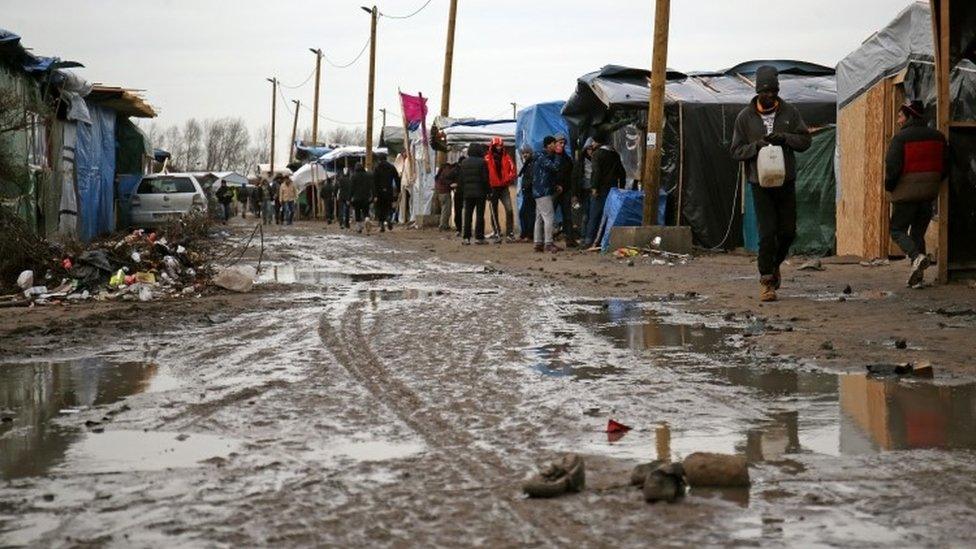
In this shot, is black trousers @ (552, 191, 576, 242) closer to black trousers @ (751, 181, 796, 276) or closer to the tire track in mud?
black trousers @ (751, 181, 796, 276)

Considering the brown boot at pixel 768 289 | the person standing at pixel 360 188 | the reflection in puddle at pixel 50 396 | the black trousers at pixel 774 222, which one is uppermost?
the person standing at pixel 360 188

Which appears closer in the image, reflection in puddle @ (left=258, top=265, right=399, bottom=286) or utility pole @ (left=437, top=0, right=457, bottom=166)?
reflection in puddle @ (left=258, top=265, right=399, bottom=286)

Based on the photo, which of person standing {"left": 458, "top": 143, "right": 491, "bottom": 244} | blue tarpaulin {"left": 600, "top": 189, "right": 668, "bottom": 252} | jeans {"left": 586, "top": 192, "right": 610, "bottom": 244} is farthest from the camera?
person standing {"left": 458, "top": 143, "right": 491, "bottom": 244}

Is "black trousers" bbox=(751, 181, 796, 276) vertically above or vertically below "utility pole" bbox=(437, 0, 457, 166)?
below

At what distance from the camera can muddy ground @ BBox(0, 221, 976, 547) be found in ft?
11.5

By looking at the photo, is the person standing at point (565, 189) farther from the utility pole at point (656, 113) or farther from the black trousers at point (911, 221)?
the black trousers at point (911, 221)

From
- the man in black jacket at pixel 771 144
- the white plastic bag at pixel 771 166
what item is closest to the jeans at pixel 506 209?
the man in black jacket at pixel 771 144

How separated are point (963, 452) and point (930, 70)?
10.7 m

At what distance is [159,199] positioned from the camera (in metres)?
30.0

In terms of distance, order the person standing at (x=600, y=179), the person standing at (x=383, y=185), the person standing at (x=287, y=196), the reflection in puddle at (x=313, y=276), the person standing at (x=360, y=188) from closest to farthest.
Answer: the reflection in puddle at (x=313, y=276) < the person standing at (x=600, y=179) < the person standing at (x=383, y=185) < the person standing at (x=360, y=188) < the person standing at (x=287, y=196)

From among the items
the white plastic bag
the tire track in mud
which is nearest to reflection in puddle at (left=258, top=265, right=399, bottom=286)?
the tire track in mud

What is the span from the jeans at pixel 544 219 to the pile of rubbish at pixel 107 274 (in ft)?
23.7

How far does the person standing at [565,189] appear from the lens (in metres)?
20.0

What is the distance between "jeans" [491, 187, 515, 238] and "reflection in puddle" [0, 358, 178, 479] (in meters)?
16.9
